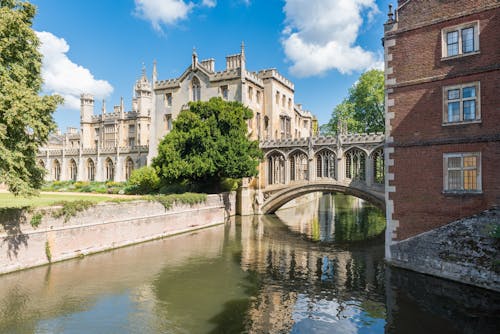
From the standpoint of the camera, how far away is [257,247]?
2119 centimetres

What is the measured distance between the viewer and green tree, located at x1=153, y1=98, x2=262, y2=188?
2959 centimetres

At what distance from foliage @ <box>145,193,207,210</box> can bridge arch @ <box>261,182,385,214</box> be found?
28.4 ft

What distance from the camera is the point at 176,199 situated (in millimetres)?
25812

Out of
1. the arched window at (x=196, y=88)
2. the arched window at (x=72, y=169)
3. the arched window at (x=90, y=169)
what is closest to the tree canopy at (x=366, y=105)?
the arched window at (x=196, y=88)

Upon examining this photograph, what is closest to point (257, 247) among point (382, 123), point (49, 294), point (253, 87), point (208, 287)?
point (208, 287)

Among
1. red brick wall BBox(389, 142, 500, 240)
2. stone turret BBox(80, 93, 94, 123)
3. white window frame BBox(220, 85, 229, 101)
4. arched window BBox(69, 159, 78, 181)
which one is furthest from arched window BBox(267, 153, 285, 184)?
stone turret BBox(80, 93, 94, 123)

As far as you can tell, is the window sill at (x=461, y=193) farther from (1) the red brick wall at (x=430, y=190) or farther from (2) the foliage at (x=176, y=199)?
(2) the foliage at (x=176, y=199)

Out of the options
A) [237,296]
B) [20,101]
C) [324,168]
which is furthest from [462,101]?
[324,168]

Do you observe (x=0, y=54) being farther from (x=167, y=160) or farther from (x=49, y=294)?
(x=167, y=160)

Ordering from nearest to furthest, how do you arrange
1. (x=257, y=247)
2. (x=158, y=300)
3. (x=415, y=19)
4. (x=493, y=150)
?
(x=158, y=300) < (x=493, y=150) < (x=415, y=19) < (x=257, y=247)

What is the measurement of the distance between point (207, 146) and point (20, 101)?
17139mm

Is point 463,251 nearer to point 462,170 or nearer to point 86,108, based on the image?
point 462,170

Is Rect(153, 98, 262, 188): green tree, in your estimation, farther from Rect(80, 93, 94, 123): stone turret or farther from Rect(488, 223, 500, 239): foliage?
Rect(80, 93, 94, 123): stone turret

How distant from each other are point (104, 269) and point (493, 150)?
16.7 meters
